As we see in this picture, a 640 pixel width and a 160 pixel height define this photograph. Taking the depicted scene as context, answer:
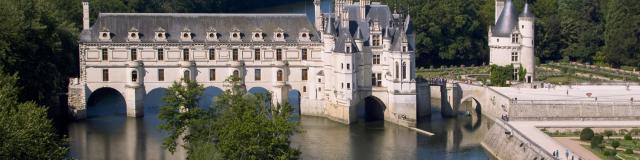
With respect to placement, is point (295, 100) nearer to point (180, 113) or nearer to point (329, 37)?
point (329, 37)

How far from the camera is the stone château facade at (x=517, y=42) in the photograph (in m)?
87.0

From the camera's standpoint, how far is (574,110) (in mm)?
75062

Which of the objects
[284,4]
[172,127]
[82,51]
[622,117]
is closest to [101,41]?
[82,51]

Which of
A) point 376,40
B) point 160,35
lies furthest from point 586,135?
point 160,35

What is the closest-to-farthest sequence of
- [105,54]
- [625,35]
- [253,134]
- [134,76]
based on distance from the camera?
[253,134], [134,76], [105,54], [625,35]

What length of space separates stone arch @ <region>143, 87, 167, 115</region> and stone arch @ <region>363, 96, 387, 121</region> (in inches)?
459

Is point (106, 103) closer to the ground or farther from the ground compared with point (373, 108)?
farther from the ground

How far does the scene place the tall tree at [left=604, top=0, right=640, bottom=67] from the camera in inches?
3839

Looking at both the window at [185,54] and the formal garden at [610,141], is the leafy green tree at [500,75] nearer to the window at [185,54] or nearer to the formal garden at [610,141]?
the formal garden at [610,141]

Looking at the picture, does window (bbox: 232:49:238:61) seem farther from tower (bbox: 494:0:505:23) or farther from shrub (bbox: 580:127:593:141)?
shrub (bbox: 580:127:593:141)

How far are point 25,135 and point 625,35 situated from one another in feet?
191

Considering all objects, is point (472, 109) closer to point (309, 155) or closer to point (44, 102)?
point (309, 155)

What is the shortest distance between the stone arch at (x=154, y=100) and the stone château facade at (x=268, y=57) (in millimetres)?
1380

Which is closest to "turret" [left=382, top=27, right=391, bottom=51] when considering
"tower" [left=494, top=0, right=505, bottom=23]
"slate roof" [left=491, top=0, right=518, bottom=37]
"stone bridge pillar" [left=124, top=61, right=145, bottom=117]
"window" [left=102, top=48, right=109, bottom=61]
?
"slate roof" [left=491, top=0, right=518, bottom=37]
